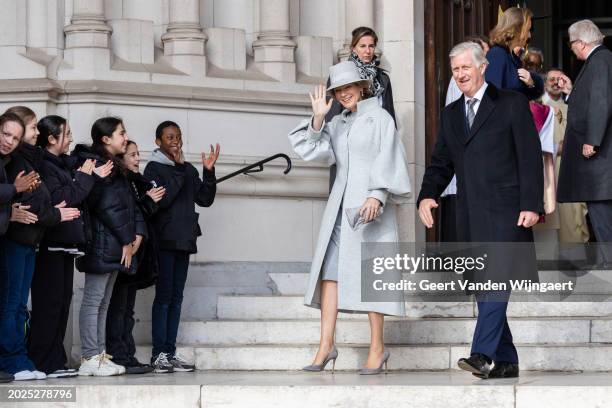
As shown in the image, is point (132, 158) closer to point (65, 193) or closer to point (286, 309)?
point (65, 193)

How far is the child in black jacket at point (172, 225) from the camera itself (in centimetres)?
1038

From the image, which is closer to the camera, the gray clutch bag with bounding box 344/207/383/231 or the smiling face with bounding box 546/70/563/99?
the gray clutch bag with bounding box 344/207/383/231

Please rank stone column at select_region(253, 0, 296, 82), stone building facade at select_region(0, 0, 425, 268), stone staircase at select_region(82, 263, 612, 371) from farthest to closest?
stone column at select_region(253, 0, 296, 82)
stone building facade at select_region(0, 0, 425, 268)
stone staircase at select_region(82, 263, 612, 371)

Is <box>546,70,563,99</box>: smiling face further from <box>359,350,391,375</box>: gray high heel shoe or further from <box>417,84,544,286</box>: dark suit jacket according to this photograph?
<box>359,350,391,375</box>: gray high heel shoe

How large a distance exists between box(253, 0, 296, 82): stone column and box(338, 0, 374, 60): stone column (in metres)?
0.44

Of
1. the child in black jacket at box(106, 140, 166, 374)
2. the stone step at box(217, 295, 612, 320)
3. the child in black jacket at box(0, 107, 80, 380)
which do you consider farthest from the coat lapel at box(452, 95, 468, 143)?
the child in black jacket at box(0, 107, 80, 380)

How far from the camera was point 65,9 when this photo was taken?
12.0 metres

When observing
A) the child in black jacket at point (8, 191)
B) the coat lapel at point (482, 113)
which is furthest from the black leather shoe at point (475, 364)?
the child in black jacket at point (8, 191)

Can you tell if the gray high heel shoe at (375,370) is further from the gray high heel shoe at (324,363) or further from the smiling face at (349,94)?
the smiling face at (349,94)

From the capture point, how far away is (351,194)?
959 centimetres

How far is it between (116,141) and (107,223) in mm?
541

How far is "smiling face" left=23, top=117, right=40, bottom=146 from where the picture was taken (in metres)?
9.61

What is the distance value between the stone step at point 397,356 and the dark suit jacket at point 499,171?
838 millimetres

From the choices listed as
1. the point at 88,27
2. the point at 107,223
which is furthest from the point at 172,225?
the point at 88,27
